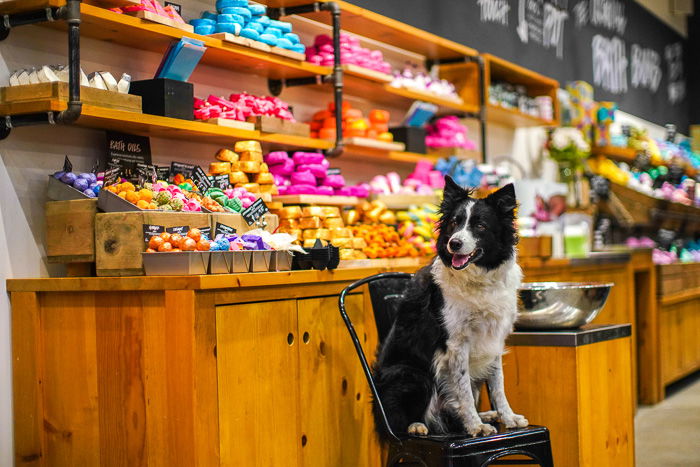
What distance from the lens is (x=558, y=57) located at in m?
8.91

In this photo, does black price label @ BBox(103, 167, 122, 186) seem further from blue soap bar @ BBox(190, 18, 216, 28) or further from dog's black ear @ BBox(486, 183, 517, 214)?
dog's black ear @ BBox(486, 183, 517, 214)

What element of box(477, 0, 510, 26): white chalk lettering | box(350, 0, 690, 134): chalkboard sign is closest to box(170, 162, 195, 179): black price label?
box(350, 0, 690, 134): chalkboard sign

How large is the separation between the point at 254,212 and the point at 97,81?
0.80 metres

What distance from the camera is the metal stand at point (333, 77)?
475cm

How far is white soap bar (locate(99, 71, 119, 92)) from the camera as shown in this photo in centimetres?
347

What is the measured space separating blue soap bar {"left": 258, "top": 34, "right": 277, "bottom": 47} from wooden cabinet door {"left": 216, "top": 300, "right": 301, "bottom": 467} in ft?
4.81

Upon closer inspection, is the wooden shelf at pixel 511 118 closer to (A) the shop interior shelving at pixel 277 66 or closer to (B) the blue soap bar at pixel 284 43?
(A) the shop interior shelving at pixel 277 66

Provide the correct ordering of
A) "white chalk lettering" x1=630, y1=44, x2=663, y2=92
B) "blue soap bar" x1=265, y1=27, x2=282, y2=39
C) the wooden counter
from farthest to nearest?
1. "white chalk lettering" x1=630, y1=44, x2=663, y2=92
2. "blue soap bar" x1=265, y1=27, x2=282, y2=39
3. the wooden counter

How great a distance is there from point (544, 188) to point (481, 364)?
4.33m

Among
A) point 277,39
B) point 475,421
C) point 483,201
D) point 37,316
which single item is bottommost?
point 475,421

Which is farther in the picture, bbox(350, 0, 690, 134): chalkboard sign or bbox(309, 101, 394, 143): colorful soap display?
bbox(350, 0, 690, 134): chalkboard sign

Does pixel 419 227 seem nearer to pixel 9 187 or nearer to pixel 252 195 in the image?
pixel 252 195

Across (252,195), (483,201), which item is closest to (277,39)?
(252,195)

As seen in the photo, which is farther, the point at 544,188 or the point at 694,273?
the point at 694,273
